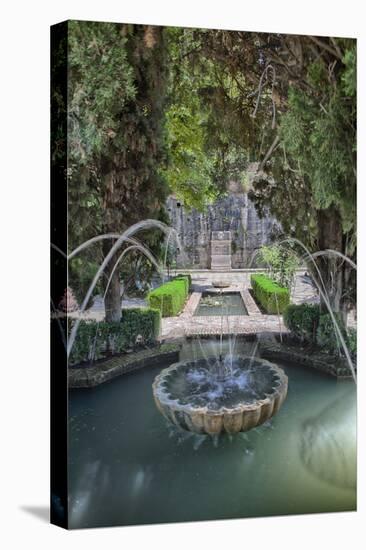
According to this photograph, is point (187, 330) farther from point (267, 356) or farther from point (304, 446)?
point (304, 446)

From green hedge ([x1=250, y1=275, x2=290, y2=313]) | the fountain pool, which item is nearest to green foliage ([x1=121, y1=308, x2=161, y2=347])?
the fountain pool

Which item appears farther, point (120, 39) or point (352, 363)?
point (352, 363)

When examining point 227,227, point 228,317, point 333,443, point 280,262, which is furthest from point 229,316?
point 333,443

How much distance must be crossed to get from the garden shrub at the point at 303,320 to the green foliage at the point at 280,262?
23 centimetres

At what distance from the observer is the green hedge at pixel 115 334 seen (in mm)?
6707

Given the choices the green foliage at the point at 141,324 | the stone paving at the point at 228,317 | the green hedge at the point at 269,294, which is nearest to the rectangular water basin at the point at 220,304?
the stone paving at the point at 228,317

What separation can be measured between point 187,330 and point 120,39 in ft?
7.96

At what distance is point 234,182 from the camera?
7.17m

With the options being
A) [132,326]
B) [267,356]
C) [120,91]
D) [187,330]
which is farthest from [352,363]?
[120,91]

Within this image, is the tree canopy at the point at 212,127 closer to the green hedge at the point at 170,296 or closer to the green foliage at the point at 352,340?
the green foliage at the point at 352,340

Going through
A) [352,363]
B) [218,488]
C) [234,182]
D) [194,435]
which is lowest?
[218,488]

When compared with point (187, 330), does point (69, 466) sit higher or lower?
lower

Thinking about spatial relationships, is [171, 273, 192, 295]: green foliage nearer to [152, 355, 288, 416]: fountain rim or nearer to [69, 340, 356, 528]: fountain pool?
[69, 340, 356, 528]: fountain pool

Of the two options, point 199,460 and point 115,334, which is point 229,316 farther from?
point 199,460
